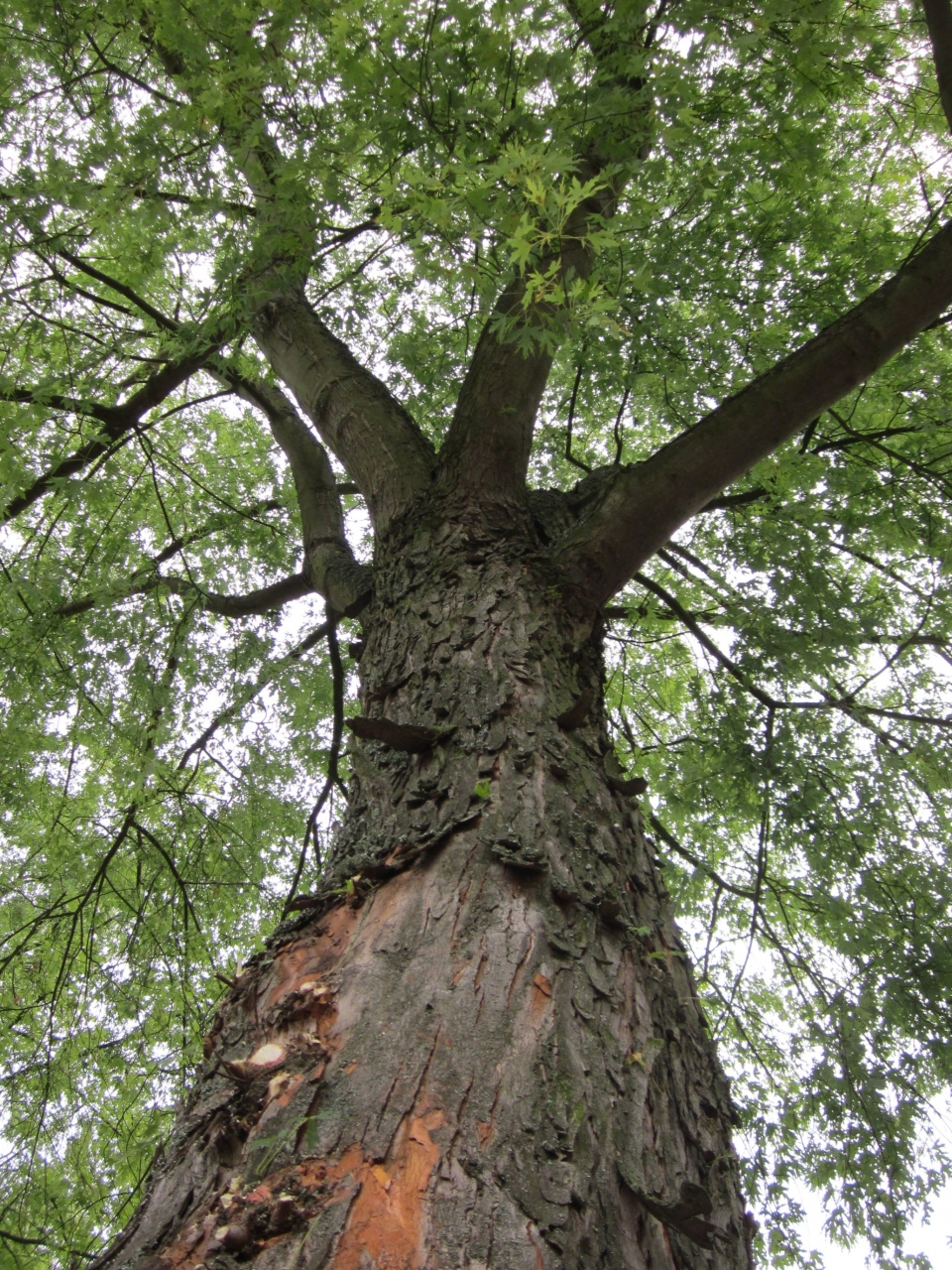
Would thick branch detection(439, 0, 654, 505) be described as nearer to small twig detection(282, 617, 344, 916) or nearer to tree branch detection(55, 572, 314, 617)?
tree branch detection(55, 572, 314, 617)

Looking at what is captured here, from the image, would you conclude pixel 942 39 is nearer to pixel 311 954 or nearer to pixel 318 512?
pixel 318 512

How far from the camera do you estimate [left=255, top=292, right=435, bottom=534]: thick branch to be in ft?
10.9

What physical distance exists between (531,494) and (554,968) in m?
2.22

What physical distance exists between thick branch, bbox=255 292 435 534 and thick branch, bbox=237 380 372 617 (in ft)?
0.81

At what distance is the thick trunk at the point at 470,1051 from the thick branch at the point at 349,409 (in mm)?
1265

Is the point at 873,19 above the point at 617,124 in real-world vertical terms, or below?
above

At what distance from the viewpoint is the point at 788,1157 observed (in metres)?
3.49

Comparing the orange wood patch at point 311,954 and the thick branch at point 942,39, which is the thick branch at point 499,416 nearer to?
the thick branch at point 942,39

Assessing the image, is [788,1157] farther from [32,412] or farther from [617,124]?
[32,412]

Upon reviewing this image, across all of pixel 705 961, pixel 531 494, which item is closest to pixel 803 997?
pixel 705 961

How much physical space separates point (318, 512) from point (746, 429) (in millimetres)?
1932

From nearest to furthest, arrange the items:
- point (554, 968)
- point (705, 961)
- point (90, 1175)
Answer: point (554, 968) → point (705, 961) → point (90, 1175)

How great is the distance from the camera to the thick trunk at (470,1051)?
1157 mm

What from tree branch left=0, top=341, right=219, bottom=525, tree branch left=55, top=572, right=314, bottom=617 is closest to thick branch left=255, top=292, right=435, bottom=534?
tree branch left=0, top=341, right=219, bottom=525
